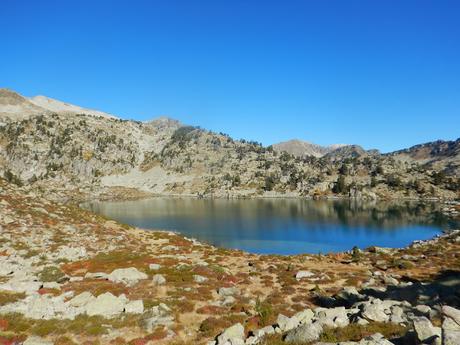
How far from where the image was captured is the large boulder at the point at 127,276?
3629 centimetres

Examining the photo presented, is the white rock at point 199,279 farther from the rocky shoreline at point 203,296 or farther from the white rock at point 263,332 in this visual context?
the white rock at point 263,332

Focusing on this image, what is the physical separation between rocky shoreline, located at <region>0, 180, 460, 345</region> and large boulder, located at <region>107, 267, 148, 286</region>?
0.12m

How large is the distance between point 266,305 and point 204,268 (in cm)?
1473

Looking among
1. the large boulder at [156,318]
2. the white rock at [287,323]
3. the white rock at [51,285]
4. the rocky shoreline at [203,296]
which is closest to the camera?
the rocky shoreline at [203,296]

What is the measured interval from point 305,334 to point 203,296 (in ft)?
49.5

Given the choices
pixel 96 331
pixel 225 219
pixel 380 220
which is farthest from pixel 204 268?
pixel 380 220

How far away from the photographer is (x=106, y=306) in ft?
91.8

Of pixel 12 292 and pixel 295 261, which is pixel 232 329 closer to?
pixel 12 292

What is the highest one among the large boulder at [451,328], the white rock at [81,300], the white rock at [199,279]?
the large boulder at [451,328]

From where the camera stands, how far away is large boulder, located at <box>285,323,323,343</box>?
20438mm

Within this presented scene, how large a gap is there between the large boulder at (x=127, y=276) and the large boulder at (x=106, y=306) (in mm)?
6642

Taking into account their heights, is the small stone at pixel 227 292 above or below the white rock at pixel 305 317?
below

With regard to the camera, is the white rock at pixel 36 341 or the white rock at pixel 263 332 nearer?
the white rock at pixel 36 341

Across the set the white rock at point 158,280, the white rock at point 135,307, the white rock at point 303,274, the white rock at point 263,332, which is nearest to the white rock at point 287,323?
the white rock at point 263,332
